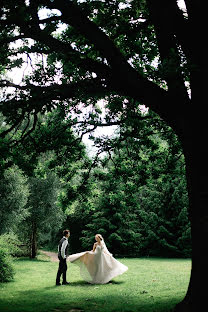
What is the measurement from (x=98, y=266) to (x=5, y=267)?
421 cm

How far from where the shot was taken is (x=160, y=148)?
1241 cm

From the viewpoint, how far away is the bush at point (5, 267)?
45.5ft

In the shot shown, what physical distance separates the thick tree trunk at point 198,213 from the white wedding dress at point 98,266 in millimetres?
6871

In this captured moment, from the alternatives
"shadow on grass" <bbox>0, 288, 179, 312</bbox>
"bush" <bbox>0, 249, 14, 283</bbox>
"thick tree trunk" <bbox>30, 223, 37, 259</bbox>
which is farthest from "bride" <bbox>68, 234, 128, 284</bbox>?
"thick tree trunk" <bbox>30, 223, 37, 259</bbox>

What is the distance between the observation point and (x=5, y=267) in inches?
554

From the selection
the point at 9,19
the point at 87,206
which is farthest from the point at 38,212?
the point at 9,19

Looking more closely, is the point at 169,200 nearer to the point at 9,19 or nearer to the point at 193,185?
the point at 193,185

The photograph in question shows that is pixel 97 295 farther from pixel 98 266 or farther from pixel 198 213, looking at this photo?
pixel 198 213

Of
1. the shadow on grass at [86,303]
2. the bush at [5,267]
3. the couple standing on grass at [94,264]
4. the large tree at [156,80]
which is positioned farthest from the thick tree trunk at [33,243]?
the large tree at [156,80]

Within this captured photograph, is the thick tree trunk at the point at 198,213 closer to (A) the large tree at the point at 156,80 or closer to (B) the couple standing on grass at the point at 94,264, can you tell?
(A) the large tree at the point at 156,80

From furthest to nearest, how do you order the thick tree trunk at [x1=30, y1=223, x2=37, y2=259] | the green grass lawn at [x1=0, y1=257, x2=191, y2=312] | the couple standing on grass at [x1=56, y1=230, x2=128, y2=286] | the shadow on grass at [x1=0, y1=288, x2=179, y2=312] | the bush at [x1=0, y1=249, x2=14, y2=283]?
the thick tree trunk at [x1=30, y1=223, x2=37, y2=259] → the bush at [x1=0, y1=249, x2=14, y2=283] → the couple standing on grass at [x1=56, y1=230, x2=128, y2=286] → the green grass lawn at [x1=0, y1=257, x2=191, y2=312] → the shadow on grass at [x1=0, y1=288, x2=179, y2=312]

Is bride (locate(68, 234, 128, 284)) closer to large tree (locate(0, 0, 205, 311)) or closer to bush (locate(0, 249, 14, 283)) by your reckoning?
bush (locate(0, 249, 14, 283))

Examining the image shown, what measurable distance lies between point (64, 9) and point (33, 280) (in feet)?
42.3

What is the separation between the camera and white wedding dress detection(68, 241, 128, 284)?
45.1ft
